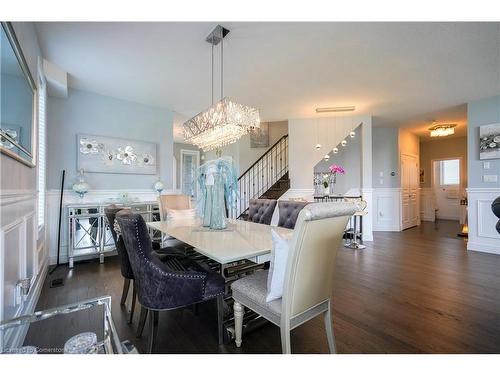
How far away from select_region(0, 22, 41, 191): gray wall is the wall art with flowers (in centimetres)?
159

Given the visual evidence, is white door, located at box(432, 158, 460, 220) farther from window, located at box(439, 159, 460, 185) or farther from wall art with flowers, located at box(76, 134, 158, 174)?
wall art with flowers, located at box(76, 134, 158, 174)

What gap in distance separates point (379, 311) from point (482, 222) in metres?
3.54

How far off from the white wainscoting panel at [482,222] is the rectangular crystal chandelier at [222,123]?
164 inches

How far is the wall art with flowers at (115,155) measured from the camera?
11.7ft

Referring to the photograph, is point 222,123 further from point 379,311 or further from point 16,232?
point 379,311

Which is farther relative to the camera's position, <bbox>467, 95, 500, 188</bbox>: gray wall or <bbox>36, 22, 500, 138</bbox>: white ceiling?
<bbox>467, 95, 500, 188</bbox>: gray wall

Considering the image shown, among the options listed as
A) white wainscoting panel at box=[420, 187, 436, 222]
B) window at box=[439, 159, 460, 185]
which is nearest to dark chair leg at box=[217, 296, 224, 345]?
white wainscoting panel at box=[420, 187, 436, 222]

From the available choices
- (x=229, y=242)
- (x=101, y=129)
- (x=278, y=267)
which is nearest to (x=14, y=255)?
(x=229, y=242)

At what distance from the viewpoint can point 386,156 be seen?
600cm

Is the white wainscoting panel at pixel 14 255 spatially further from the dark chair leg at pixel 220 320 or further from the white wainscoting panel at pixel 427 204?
the white wainscoting panel at pixel 427 204

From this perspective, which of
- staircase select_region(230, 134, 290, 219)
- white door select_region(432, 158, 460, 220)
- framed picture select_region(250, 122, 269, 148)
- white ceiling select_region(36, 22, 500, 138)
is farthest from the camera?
white door select_region(432, 158, 460, 220)

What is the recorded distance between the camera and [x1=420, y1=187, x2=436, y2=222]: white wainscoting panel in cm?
761
